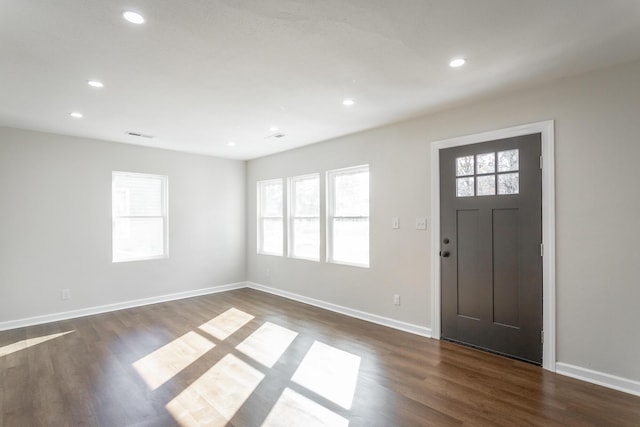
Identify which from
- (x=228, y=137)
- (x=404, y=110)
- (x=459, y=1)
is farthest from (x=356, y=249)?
(x=459, y=1)

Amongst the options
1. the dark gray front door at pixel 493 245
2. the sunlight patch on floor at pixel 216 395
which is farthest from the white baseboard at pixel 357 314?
the sunlight patch on floor at pixel 216 395

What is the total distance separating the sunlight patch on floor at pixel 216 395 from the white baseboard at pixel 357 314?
1863 millimetres

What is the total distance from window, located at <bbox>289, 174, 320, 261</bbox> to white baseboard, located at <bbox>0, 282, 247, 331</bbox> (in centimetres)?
173

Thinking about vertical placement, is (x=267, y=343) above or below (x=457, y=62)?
below

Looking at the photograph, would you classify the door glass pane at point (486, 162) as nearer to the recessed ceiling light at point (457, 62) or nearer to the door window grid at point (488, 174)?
the door window grid at point (488, 174)

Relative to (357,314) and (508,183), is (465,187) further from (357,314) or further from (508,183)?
(357,314)

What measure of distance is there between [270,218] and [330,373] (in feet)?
12.2

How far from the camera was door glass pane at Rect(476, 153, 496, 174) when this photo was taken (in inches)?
128

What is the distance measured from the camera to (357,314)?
176 inches

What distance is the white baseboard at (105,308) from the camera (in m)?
4.19

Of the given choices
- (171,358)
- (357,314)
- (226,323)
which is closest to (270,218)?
(226,323)

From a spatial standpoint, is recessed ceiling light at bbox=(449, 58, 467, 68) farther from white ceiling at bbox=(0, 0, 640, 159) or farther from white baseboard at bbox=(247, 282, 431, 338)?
white baseboard at bbox=(247, 282, 431, 338)

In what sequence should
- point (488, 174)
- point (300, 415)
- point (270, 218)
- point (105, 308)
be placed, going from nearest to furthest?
1. point (300, 415)
2. point (488, 174)
3. point (105, 308)
4. point (270, 218)

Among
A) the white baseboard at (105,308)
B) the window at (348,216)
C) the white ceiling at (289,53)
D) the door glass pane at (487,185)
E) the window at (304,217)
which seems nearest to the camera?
the white ceiling at (289,53)
